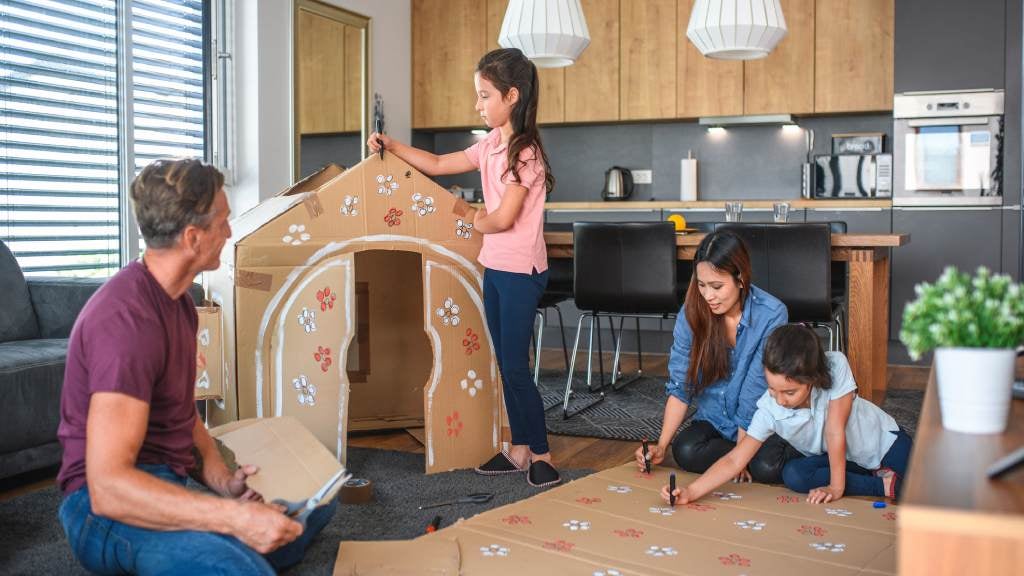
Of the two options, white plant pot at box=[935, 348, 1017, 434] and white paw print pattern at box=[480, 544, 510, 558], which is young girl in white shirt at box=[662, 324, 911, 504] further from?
white plant pot at box=[935, 348, 1017, 434]

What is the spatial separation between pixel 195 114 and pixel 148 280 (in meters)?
3.88

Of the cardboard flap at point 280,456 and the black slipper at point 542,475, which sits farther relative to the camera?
the black slipper at point 542,475

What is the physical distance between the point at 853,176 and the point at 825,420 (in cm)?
372

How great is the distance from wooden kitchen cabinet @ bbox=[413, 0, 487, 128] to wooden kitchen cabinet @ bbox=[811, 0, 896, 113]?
2.29 meters

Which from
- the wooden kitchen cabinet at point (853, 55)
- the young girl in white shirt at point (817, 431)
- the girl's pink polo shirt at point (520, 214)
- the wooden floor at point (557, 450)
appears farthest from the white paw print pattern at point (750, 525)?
the wooden kitchen cabinet at point (853, 55)

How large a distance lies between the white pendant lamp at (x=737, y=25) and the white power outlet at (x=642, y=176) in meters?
2.48

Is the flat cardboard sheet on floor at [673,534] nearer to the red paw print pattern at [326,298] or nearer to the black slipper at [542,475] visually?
the black slipper at [542,475]

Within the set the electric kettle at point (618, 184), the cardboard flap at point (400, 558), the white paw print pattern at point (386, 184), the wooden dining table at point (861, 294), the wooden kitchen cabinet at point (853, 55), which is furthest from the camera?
the electric kettle at point (618, 184)

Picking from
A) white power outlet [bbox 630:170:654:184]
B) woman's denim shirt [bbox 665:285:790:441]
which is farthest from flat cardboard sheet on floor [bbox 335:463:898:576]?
white power outlet [bbox 630:170:654:184]

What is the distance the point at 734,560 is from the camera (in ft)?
7.07

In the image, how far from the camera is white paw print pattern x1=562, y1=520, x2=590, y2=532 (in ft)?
7.90

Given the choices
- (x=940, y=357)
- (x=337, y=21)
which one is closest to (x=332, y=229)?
(x=940, y=357)

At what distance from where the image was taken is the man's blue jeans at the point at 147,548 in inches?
61.6

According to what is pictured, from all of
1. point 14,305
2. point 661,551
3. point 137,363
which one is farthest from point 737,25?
point 137,363
